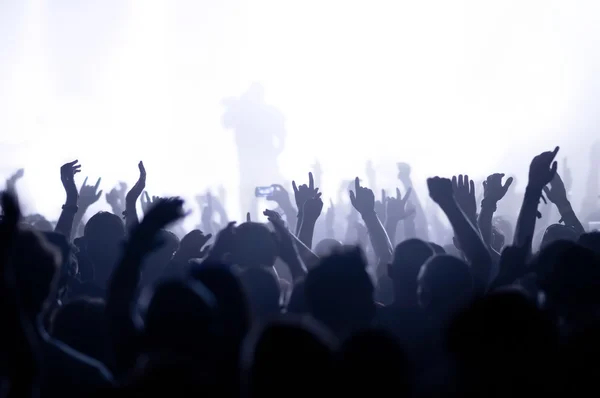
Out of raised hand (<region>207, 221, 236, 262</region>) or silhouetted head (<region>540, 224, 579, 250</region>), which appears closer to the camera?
raised hand (<region>207, 221, 236, 262</region>)

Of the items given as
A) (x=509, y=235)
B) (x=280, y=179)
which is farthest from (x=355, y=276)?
Result: (x=280, y=179)

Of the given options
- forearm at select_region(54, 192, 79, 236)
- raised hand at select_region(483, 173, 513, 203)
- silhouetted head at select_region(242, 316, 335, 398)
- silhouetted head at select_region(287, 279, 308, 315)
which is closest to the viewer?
silhouetted head at select_region(242, 316, 335, 398)

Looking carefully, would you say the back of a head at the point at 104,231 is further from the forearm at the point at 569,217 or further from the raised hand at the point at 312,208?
the forearm at the point at 569,217

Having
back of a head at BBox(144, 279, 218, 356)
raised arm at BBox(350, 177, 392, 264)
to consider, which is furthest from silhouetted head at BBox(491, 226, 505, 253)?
back of a head at BBox(144, 279, 218, 356)

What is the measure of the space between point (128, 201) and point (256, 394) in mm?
4877

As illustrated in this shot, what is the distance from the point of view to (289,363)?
188 centimetres

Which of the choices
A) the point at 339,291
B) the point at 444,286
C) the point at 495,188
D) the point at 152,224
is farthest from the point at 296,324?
the point at 495,188

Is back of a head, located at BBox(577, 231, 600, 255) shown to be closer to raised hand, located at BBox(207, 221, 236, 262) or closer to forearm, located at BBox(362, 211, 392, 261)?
forearm, located at BBox(362, 211, 392, 261)

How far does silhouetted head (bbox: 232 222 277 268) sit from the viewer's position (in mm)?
4469

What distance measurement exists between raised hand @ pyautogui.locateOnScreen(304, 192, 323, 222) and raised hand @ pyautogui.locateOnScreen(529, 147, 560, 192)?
2.43m

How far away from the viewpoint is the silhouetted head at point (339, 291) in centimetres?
294

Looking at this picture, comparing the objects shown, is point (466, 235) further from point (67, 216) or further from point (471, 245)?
point (67, 216)

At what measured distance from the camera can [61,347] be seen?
2680mm

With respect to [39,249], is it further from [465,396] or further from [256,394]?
[465,396]
